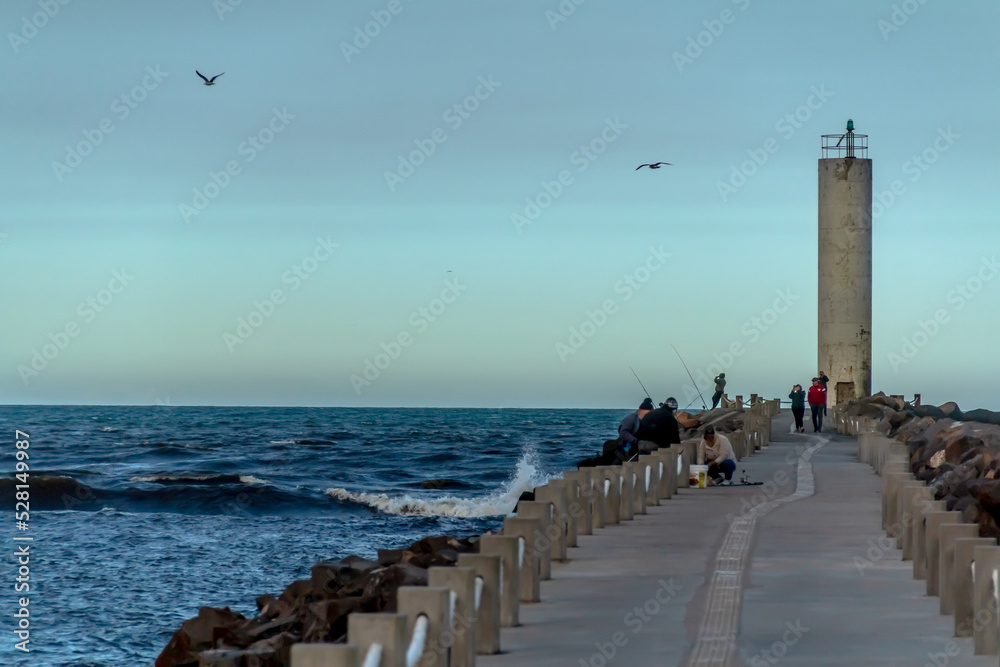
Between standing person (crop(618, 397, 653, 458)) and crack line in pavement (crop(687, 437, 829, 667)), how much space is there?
134 inches

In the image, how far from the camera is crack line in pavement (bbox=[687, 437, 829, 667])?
352 inches

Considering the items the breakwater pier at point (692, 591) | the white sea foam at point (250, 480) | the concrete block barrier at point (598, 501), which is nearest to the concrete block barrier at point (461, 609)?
the breakwater pier at point (692, 591)

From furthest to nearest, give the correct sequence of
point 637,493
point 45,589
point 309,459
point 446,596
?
1. point 309,459
2. point 45,589
3. point 637,493
4. point 446,596

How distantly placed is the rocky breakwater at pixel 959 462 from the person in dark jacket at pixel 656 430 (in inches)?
163

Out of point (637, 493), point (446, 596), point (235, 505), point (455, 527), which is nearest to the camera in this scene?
point (446, 596)

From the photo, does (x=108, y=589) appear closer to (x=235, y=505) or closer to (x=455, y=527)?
(x=455, y=527)

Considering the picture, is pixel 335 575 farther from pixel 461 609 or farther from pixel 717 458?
pixel 717 458

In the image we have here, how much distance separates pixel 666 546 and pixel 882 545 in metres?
2.34

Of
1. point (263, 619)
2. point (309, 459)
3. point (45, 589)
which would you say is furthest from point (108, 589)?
point (309, 459)

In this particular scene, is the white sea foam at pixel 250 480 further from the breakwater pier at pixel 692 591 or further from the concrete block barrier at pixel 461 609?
the concrete block barrier at pixel 461 609

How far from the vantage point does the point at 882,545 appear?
14602 millimetres

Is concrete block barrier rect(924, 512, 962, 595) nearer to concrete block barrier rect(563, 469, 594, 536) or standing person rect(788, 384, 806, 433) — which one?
concrete block barrier rect(563, 469, 594, 536)

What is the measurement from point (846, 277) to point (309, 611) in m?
43.4

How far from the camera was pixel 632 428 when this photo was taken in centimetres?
2253
